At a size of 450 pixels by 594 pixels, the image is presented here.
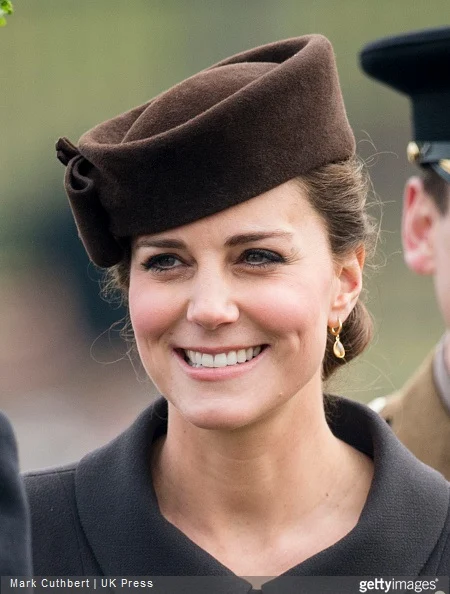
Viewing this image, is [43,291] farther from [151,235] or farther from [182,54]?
[151,235]

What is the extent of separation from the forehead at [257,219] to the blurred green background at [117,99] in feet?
17.5

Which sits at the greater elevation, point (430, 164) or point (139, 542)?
point (430, 164)

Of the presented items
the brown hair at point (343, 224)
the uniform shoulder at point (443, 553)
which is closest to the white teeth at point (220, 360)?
the brown hair at point (343, 224)

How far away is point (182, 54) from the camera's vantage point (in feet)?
31.6

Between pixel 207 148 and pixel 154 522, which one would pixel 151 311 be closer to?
pixel 207 148

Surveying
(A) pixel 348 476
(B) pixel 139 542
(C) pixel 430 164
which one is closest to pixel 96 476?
(B) pixel 139 542

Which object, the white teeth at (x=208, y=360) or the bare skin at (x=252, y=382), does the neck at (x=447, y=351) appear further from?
the white teeth at (x=208, y=360)

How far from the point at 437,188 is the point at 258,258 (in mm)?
784

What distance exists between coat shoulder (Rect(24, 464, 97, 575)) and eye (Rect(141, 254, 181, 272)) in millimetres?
564

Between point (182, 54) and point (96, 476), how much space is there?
6.44 metres

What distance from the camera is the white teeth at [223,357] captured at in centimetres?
319

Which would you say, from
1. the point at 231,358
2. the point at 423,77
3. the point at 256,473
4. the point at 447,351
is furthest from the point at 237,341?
the point at 423,77

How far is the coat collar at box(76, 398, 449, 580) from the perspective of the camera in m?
3.25

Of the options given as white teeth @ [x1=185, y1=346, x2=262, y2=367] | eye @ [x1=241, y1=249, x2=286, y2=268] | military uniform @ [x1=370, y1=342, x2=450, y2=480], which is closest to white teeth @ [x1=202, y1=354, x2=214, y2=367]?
white teeth @ [x1=185, y1=346, x2=262, y2=367]
